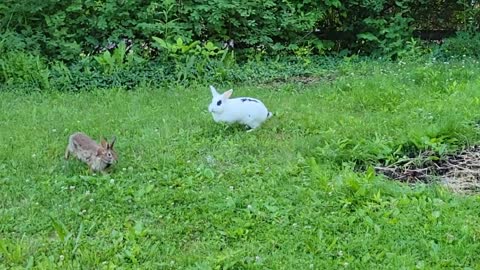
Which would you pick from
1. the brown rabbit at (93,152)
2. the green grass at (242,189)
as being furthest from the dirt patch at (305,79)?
the brown rabbit at (93,152)

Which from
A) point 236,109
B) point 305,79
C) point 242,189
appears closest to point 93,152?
point 242,189

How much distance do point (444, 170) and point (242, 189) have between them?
1.30 meters

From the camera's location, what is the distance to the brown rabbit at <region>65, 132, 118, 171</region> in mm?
3887

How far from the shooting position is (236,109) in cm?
464

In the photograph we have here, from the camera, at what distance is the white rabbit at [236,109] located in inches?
183

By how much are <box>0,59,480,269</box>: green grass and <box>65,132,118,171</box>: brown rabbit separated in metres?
0.08

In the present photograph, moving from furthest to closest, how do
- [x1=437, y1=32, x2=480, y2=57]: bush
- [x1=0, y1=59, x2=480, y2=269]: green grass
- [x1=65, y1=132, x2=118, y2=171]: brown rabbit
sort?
[x1=437, y1=32, x2=480, y2=57]: bush → [x1=65, y1=132, x2=118, y2=171]: brown rabbit → [x1=0, y1=59, x2=480, y2=269]: green grass

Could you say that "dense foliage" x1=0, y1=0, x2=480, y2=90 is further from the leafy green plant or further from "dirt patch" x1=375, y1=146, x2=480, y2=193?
"dirt patch" x1=375, y1=146, x2=480, y2=193

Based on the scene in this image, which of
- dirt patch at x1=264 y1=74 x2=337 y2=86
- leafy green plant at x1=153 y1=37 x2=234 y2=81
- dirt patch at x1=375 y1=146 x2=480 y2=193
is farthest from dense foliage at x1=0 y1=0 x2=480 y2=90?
dirt patch at x1=375 y1=146 x2=480 y2=193

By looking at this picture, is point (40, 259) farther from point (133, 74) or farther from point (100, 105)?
point (133, 74)

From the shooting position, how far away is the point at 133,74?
6.68 m

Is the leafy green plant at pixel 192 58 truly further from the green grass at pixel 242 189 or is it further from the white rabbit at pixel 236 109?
the white rabbit at pixel 236 109

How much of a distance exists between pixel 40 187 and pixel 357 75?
3.84 meters

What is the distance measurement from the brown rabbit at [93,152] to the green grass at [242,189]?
82mm
